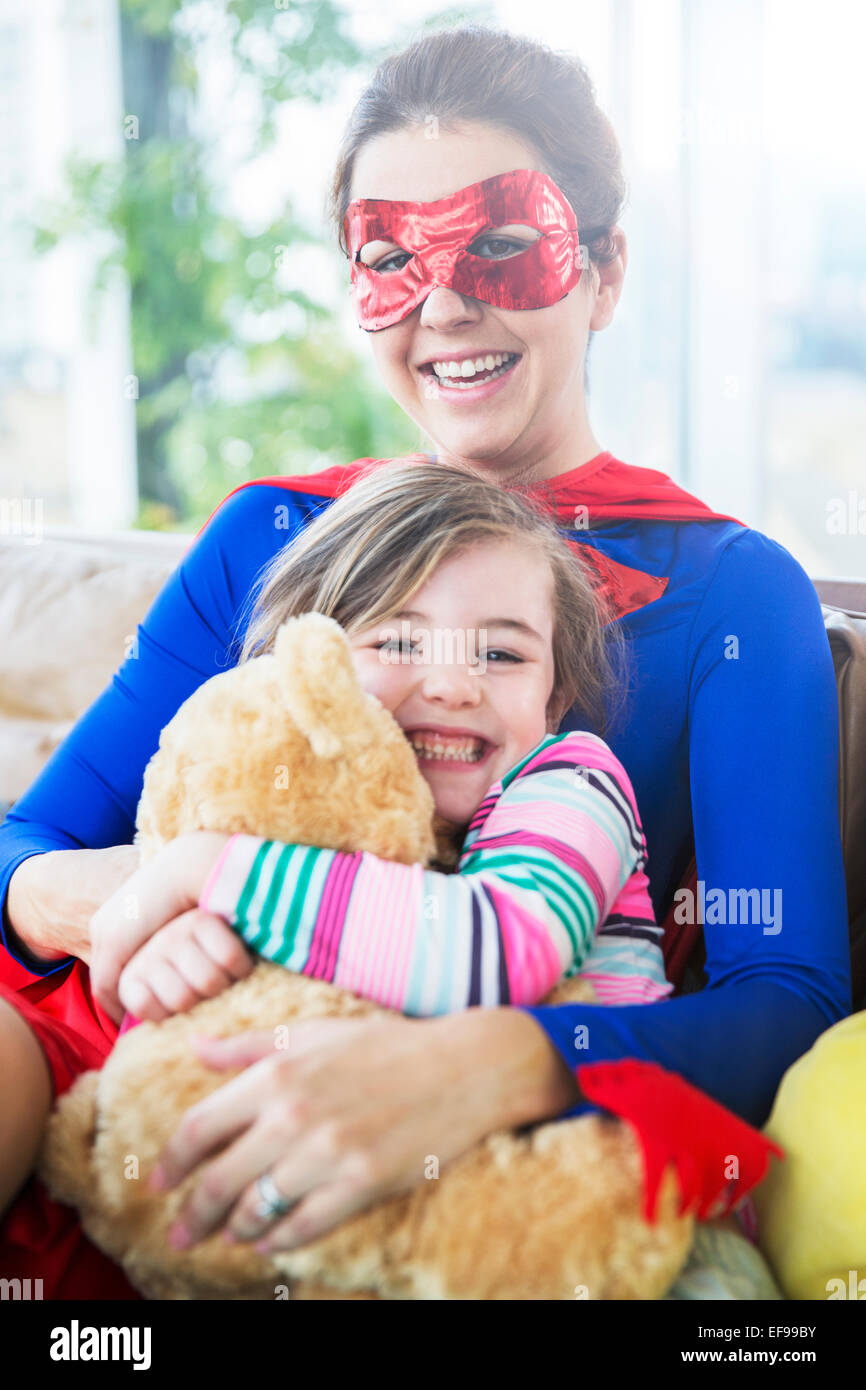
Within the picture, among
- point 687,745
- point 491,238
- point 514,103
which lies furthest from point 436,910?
point 514,103

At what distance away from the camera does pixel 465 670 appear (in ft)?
2.85

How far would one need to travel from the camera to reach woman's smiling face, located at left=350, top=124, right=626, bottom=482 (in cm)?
107

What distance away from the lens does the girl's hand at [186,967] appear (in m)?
0.73

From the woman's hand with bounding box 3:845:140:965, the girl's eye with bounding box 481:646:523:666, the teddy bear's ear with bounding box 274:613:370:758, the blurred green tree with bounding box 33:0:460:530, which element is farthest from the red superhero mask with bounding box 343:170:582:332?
the blurred green tree with bounding box 33:0:460:530

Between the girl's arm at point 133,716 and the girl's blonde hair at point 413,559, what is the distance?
0.11 metres

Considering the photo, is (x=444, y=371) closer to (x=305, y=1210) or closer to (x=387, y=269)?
(x=387, y=269)

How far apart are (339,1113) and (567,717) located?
17.0 inches

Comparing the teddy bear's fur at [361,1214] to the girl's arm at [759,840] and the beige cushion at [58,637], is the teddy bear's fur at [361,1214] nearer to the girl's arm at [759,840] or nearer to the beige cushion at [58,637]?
the girl's arm at [759,840]

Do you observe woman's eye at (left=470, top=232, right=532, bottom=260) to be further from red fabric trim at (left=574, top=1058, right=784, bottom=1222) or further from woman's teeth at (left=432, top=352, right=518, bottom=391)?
red fabric trim at (left=574, top=1058, right=784, bottom=1222)

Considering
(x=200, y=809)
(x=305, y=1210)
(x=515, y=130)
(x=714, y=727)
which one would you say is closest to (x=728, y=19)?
(x=515, y=130)

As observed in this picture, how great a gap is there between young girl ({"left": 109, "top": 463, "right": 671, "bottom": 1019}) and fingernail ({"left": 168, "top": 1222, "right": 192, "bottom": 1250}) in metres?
0.13

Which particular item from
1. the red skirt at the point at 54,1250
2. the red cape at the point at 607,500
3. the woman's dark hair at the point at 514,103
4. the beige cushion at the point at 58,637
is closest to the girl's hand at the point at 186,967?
the red skirt at the point at 54,1250

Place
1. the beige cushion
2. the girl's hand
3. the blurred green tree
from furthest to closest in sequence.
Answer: the blurred green tree, the beige cushion, the girl's hand
